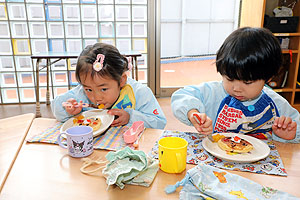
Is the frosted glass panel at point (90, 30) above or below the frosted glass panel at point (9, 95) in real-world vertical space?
above

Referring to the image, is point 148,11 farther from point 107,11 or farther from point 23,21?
point 23,21

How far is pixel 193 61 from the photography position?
4043mm

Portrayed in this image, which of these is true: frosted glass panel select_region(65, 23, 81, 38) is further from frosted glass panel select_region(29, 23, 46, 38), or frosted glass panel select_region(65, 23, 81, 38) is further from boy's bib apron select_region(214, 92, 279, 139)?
boy's bib apron select_region(214, 92, 279, 139)

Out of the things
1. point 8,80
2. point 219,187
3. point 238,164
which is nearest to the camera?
point 219,187

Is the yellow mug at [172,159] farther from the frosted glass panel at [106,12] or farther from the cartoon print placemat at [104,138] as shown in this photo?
the frosted glass panel at [106,12]

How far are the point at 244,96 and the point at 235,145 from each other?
0.23 metres

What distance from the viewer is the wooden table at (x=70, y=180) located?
68 cm

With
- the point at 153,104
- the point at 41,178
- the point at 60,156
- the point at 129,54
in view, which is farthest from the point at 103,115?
the point at 129,54

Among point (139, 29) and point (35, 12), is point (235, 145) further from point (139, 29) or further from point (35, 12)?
point (35, 12)

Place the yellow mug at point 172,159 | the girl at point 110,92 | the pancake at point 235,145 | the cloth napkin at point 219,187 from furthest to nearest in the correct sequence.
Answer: the girl at point 110,92 → the pancake at point 235,145 → the yellow mug at point 172,159 → the cloth napkin at point 219,187

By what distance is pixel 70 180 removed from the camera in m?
0.74

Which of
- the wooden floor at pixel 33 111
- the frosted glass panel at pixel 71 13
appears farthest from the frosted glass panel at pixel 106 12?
the wooden floor at pixel 33 111

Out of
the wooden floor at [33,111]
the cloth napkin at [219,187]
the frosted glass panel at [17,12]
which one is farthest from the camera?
the frosted glass panel at [17,12]

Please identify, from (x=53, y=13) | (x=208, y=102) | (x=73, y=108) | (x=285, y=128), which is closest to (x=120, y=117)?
(x=73, y=108)
